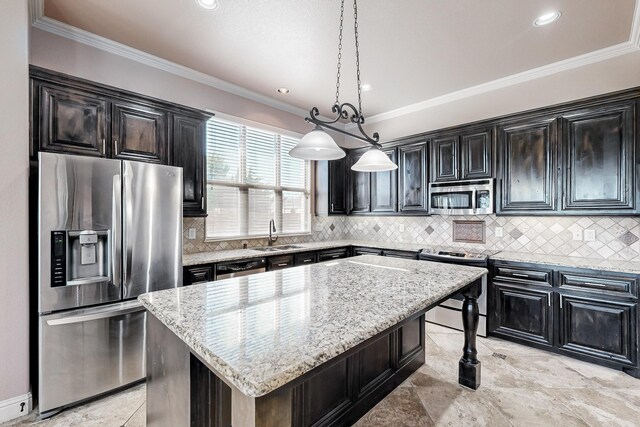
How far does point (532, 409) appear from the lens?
6.84 feet

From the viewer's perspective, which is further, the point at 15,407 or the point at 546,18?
the point at 546,18

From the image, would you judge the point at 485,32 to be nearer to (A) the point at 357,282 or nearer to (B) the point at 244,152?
(A) the point at 357,282

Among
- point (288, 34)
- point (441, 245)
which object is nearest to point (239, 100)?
point (288, 34)

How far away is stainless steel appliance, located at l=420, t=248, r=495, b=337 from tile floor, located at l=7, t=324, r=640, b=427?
0.60 metres

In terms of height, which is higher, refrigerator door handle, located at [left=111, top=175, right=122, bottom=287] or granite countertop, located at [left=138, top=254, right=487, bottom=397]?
refrigerator door handle, located at [left=111, top=175, right=122, bottom=287]

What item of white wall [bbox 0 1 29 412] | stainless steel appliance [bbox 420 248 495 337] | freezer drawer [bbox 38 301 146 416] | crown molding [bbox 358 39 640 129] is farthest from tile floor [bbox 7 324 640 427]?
crown molding [bbox 358 39 640 129]

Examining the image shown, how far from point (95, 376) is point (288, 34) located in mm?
3205

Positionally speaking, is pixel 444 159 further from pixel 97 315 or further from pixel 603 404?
pixel 97 315

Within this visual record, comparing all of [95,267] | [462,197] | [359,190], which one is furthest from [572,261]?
[95,267]

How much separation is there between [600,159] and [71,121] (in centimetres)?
471

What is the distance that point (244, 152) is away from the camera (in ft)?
13.1

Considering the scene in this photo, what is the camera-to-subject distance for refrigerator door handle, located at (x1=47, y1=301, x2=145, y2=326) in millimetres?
2047

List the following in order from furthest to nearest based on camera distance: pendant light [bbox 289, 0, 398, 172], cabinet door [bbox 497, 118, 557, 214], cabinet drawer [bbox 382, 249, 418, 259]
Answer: cabinet drawer [bbox 382, 249, 418, 259], cabinet door [bbox 497, 118, 557, 214], pendant light [bbox 289, 0, 398, 172]

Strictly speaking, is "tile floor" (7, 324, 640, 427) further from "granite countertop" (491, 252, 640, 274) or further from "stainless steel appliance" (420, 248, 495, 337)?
"granite countertop" (491, 252, 640, 274)
